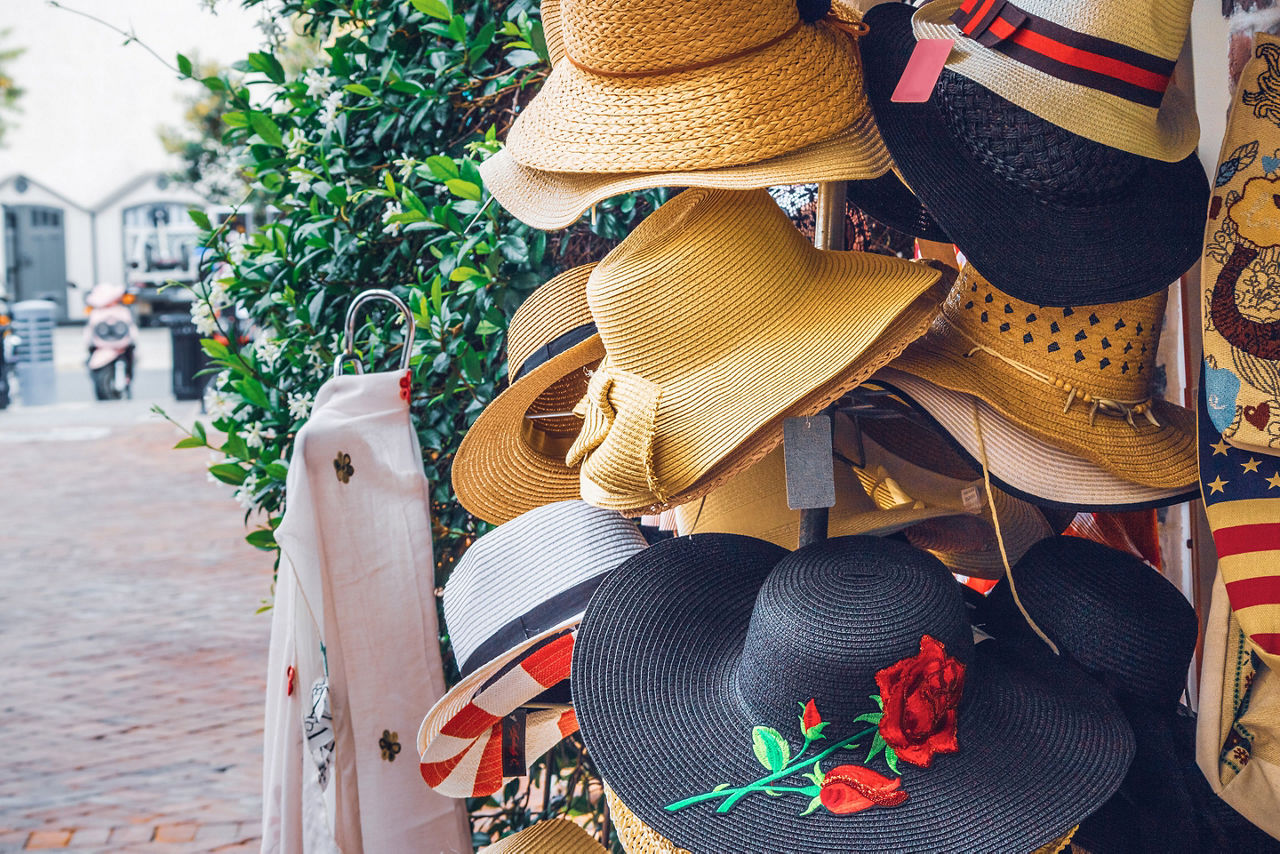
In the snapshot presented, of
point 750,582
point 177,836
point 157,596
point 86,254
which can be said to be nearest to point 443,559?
point 750,582

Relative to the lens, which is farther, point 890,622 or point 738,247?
point 738,247

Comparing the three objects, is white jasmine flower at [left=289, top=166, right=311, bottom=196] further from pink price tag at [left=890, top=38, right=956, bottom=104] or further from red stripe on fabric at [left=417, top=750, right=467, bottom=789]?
pink price tag at [left=890, top=38, right=956, bottom=104]

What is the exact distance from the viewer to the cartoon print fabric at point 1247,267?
3.86ft

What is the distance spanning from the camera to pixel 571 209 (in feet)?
4.65

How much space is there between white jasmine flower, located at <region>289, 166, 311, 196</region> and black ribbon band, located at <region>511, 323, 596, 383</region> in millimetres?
994

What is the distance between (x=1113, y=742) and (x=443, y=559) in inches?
60.6

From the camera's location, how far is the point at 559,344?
1.59m

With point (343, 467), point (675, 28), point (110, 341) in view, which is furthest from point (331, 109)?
point (110, 341)

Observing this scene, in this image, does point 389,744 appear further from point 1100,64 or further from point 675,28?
point 1100,64

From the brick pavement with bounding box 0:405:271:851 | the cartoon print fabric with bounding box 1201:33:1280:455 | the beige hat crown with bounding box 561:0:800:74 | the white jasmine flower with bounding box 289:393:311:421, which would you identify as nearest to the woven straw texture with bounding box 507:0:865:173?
the beige hat crown with bounding box 561:0:800:74

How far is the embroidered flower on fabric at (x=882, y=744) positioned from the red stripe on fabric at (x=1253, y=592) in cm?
34

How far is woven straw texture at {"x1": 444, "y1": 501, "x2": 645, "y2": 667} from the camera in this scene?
60.3 inches

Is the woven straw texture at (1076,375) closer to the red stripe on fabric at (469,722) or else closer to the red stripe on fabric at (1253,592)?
the red stripe on fabric at (1253,592)

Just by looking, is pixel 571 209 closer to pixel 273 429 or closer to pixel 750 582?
pixel 750 582
